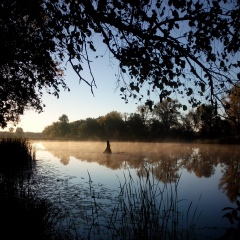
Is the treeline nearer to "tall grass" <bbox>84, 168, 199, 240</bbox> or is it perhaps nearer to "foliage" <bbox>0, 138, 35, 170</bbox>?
"foliage" <bbox>0, 138, 35, 170</bbox>

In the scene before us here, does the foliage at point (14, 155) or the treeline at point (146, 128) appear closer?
the foliage at point (14, 155)

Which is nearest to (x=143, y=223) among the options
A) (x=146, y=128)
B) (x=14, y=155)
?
(x=14, y=155)

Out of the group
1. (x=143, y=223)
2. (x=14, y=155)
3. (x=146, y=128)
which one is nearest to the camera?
(x=143, y=223)

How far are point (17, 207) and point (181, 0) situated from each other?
16.7ft

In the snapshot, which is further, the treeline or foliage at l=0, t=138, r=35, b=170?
the treeline

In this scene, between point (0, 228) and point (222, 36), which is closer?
point (0, 228)

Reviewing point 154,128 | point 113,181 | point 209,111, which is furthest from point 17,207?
point 154,128

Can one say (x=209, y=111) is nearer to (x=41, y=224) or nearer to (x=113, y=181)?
(x=41, y=224)

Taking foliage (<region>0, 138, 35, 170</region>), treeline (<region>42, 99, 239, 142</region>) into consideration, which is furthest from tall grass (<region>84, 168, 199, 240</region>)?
treeline (<region>42, 99, 239, 142</region>)

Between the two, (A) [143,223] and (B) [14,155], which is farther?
(B) [14,155]

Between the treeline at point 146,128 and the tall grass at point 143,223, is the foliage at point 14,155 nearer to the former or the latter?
the tall grass at point 143,223

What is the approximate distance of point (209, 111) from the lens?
4703mm

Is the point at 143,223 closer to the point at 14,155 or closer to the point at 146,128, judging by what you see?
the point at 14,155

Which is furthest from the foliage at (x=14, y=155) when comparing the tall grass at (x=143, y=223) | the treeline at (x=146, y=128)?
the treeline at (x=146, y=128)
